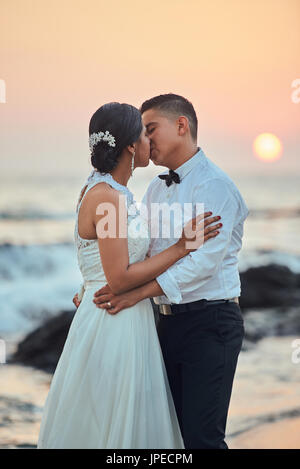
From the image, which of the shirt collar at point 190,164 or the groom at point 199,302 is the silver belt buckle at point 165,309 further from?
the shirt collar at point 190,164

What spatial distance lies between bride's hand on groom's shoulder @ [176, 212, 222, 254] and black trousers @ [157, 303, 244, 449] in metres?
0.23

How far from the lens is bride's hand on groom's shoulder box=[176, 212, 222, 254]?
1891mm

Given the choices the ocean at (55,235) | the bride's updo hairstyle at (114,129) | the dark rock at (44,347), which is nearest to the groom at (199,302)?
the bride's updo hairstyle at (114,129)

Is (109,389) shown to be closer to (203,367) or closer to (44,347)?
(203,367)

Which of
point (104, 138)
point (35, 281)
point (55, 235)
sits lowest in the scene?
point (35, 281)

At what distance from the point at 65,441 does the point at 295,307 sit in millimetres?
6425

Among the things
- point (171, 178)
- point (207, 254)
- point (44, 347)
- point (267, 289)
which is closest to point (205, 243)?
point (207, 254)

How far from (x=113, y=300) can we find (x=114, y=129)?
543 millimetres

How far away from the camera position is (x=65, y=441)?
72.7 inches

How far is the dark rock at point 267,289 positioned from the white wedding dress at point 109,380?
18.6ft

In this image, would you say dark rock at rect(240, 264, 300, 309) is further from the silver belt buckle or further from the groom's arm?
the groom's arm

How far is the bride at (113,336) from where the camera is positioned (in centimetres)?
181

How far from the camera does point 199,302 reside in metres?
1.97

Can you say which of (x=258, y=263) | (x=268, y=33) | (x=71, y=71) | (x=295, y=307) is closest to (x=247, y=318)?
(x=295, y=307)
